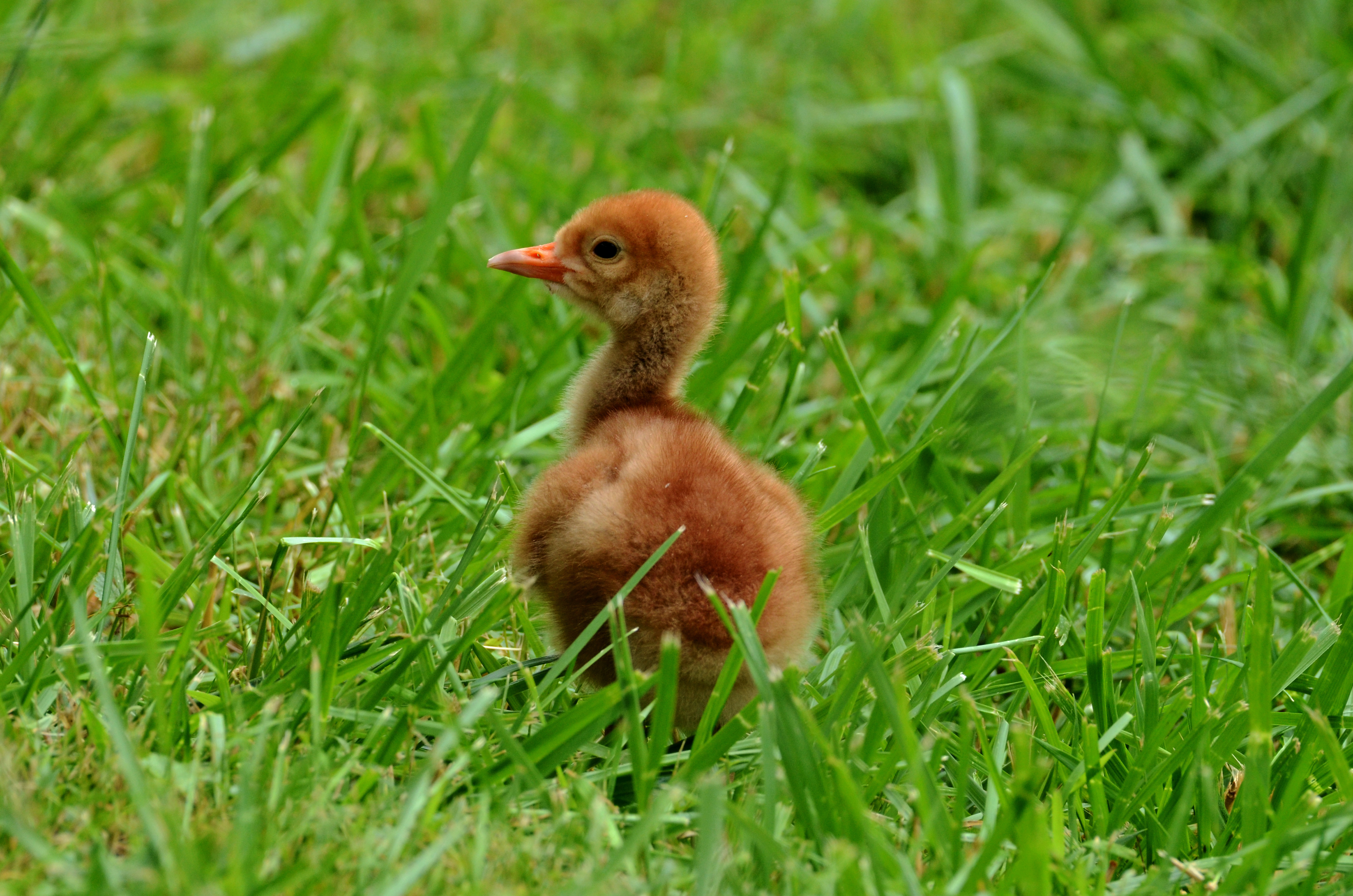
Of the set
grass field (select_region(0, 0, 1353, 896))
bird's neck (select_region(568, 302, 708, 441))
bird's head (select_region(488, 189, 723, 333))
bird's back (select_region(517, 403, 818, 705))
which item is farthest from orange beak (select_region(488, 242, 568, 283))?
bird's back (select_region(517, 403, 818, 705))

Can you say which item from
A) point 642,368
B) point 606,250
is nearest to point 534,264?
point 606,250

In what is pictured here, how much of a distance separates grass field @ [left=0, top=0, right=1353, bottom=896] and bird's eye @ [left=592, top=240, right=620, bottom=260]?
17.9 inches

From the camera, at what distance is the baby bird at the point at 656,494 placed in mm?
2367

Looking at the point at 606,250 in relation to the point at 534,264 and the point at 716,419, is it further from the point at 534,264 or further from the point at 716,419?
the point at 716,419

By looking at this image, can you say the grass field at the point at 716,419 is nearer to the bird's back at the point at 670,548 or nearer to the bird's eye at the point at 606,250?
the bird's back at the point at 670,548

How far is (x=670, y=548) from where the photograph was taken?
237cm

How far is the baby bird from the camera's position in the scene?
237cm

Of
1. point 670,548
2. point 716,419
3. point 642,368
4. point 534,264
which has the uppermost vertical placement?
point 534,264

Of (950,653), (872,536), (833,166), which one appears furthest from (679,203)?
(833,166)

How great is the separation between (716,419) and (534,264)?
94 cm

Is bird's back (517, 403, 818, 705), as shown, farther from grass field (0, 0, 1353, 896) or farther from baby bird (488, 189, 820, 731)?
grass field (0, 0, 1353, 896)

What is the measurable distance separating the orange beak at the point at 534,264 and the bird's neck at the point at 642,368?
0.21 m

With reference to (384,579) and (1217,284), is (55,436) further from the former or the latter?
(1217,284)

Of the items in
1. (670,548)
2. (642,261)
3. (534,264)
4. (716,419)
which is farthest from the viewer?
(716,419)
